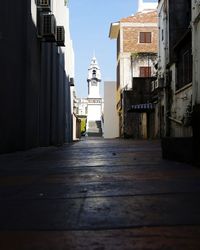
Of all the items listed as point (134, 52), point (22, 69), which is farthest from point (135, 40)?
point (22, 69)

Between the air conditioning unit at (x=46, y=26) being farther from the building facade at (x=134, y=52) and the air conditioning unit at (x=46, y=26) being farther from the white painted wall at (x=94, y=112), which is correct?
the white painted wall at (x=94, y=112)

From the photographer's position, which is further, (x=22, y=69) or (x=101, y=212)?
(x=22, y=69)

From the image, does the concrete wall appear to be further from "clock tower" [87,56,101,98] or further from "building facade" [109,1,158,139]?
"clock tower" [87,56,101,98]

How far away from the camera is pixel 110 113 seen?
208ft

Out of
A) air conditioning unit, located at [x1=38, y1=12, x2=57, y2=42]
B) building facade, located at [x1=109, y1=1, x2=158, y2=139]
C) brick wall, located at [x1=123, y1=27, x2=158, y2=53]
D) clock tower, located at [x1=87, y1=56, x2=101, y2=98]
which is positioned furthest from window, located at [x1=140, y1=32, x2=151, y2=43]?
clock tower, located at [x1=87, y1=56, x2=101, y2=98]

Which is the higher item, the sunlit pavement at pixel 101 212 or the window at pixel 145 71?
the window at pixel 145 71

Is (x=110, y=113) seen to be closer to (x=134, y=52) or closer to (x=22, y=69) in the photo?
(x=134, y=52)

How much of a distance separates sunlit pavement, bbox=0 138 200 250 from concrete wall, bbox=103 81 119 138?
54.7m

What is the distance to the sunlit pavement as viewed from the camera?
277 cm

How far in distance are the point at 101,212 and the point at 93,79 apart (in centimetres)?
11143

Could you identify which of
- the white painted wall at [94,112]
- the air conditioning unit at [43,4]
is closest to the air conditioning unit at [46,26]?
the air conditioning unit at [43,4]

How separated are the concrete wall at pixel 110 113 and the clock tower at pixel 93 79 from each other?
141ft

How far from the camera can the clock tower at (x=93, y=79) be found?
11051 centimetres

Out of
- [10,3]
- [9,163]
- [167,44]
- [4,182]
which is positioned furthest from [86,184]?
[167,44]
